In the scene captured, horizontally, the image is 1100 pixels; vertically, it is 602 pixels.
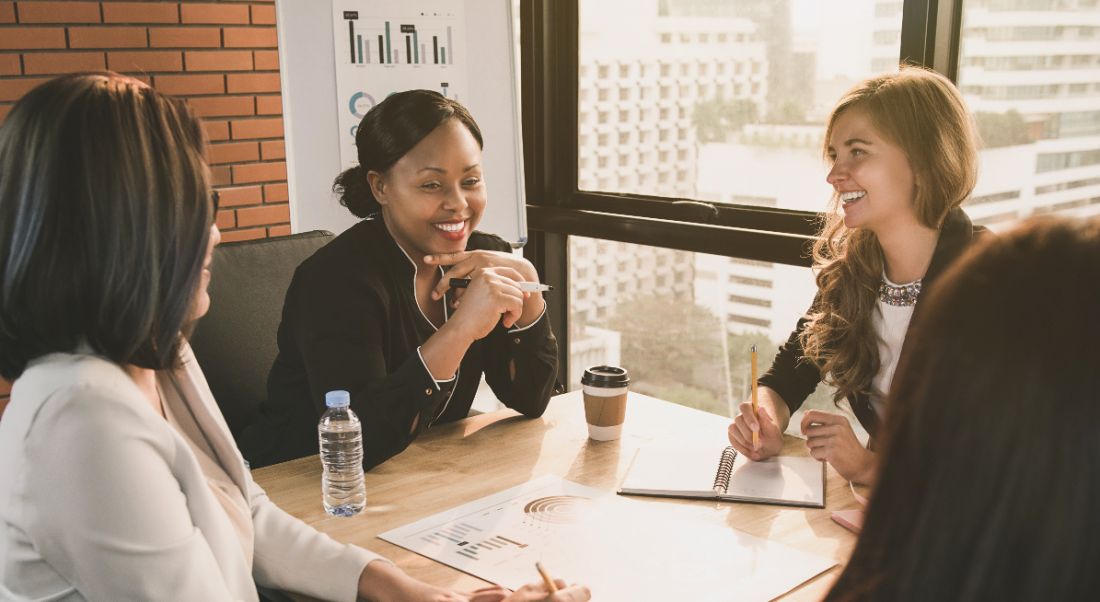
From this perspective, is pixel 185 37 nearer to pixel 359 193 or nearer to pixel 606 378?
pixel 359 193

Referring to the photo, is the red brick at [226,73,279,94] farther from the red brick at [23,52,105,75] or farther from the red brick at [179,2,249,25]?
the red brick at [23,52,105,75]

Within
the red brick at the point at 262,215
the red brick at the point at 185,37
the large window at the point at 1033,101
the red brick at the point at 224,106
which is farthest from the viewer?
the red brick at the point at 262,215

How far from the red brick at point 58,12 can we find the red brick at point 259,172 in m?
0.59

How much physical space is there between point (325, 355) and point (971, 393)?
4.57 ft

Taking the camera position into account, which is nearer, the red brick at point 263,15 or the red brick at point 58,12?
the red brick at point 58,12

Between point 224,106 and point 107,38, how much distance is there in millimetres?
382

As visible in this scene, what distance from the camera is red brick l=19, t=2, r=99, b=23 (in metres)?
2.76

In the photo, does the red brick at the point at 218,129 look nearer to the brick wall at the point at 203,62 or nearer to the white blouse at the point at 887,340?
the brick wall at the point at 203,62

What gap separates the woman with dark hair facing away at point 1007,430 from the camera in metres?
0.54

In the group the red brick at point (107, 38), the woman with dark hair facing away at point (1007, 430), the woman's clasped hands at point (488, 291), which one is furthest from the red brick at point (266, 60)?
the woman with dark hair facing away at point (1007, 430)

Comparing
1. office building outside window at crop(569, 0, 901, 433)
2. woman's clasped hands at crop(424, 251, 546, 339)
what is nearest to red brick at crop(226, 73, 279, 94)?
office building outside window at crop(569, 0, 901, 433)

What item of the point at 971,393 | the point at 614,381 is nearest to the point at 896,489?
the point at 971,393

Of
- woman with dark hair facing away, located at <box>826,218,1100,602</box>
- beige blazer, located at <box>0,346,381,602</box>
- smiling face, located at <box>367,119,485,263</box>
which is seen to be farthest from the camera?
smiling face, located at <box>367,119,485,263</box>

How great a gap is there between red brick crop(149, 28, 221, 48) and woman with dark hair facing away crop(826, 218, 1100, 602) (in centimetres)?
286
